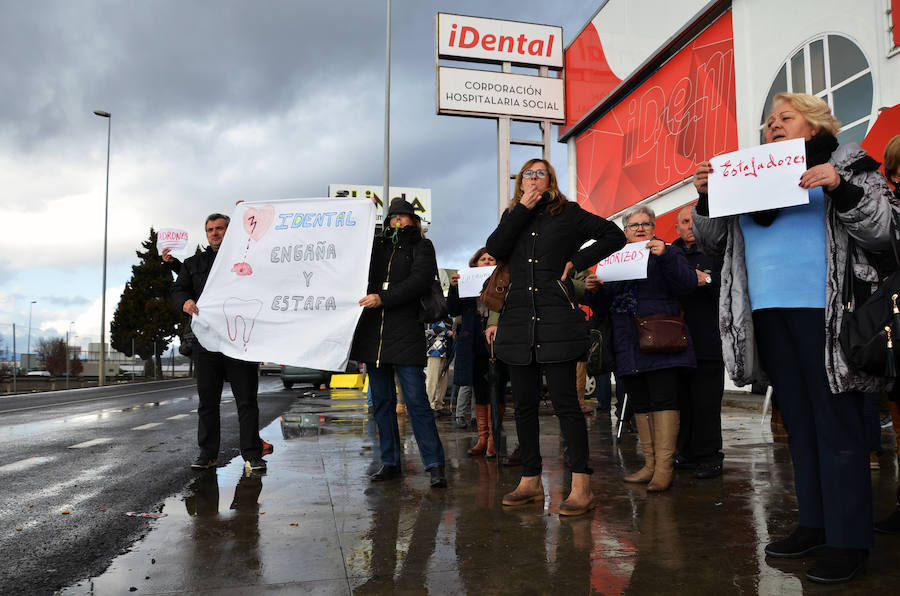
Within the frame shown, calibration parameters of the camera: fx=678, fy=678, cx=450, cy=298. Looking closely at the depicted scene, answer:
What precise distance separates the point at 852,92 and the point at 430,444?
8.35 m

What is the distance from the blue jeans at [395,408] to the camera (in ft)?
15.0

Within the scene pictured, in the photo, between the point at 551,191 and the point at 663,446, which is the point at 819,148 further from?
the point at 663,446

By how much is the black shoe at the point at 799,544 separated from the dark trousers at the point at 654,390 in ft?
5.46

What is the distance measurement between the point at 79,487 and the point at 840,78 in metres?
10.4

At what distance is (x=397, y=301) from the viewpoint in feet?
15.1

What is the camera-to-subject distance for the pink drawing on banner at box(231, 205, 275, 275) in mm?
5270

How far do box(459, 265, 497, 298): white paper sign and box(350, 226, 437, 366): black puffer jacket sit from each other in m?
0.74

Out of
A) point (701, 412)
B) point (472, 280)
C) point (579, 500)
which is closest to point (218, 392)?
point (472, 280)

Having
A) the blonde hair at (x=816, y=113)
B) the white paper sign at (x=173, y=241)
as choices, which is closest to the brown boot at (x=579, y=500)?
the blonde hair at (x=816, y=113)

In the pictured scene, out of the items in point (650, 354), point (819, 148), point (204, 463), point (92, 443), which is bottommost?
point (92, 443)

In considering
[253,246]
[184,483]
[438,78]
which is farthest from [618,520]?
[438,78]

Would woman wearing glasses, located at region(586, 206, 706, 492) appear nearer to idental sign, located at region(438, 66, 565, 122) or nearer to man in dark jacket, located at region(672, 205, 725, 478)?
man in dark jacket, located at region(672, 205, 725, 478)

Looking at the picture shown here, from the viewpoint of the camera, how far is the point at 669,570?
263 cm

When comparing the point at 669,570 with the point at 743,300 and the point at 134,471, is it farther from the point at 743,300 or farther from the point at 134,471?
the point at 134,471
